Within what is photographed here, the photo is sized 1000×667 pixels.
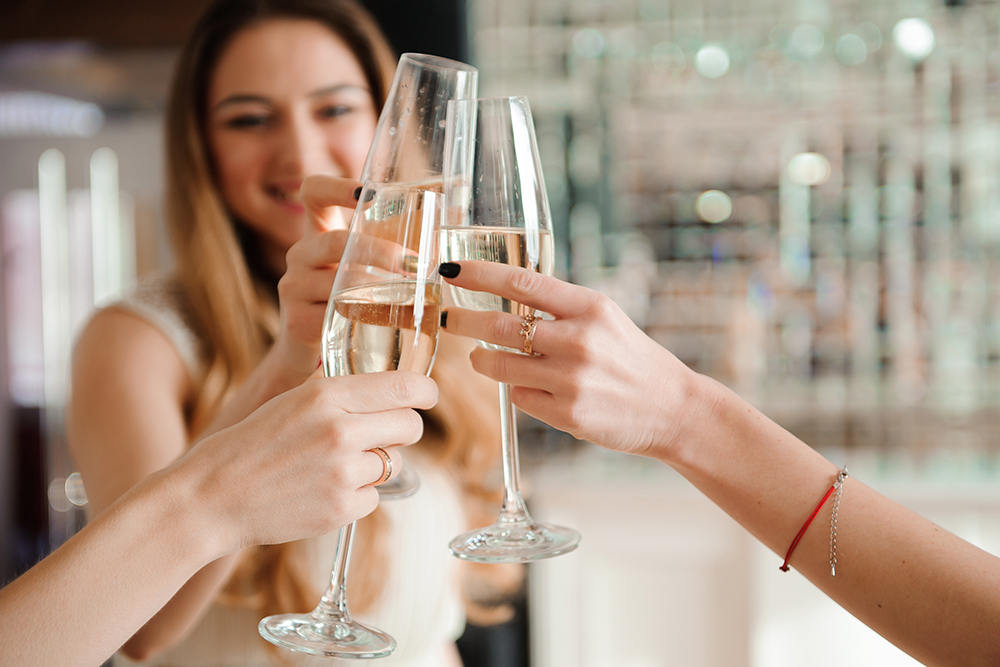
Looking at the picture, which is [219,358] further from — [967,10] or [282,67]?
[967,10]

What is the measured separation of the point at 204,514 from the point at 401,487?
27cm

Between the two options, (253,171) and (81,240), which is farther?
(81,240)

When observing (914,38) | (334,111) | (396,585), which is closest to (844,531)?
(396,585)

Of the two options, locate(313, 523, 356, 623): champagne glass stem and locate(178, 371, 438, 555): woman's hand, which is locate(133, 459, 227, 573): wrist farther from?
locate(313, 523, 356, 623): champagne glass stem

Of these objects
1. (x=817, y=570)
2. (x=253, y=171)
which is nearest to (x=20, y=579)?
(x=817, y=570)

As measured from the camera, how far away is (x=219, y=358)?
4.16ft

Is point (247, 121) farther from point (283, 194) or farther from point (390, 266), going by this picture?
point (390, 266)

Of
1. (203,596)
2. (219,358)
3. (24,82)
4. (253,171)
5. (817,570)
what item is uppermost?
(24,82)

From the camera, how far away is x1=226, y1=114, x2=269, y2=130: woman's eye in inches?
49.9

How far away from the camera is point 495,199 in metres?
0.67

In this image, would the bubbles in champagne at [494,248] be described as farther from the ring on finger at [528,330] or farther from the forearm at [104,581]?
the forearm at [104,581]

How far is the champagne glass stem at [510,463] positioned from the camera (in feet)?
2.34

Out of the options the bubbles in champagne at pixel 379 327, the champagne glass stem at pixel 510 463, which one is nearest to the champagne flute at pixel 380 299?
the bubbles in champagne at pixel 379 327

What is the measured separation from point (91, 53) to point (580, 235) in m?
2.09
